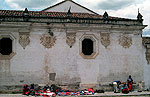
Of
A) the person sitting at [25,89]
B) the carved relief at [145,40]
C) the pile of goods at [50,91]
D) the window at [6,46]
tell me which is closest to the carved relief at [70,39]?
the pile of goods at [50,91]

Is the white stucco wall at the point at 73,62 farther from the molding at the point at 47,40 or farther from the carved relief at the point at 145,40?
the carved relief at the point at 145,40

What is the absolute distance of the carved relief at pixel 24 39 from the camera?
13.2m

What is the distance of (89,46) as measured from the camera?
14297 millimetres

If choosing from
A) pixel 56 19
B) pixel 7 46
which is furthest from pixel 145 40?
pixel 7 46

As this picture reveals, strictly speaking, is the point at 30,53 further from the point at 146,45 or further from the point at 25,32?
the point at 146,45

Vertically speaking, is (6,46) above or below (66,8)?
below

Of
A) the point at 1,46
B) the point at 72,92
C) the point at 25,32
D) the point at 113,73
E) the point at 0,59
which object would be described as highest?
the point at 25,32

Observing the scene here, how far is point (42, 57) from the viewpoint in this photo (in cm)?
1347

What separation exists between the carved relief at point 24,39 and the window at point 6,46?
0.69 m

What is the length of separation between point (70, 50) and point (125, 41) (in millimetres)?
3888

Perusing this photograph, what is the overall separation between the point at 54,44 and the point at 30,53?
160 centimetres

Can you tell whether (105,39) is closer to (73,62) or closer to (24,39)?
(73,62)

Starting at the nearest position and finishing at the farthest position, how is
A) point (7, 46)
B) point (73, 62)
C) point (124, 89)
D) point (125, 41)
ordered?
point (7, 46)
point (124, 89)
point (73, 62)
point (125, 41)

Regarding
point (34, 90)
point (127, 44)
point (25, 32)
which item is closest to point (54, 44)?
point (25, 32)
